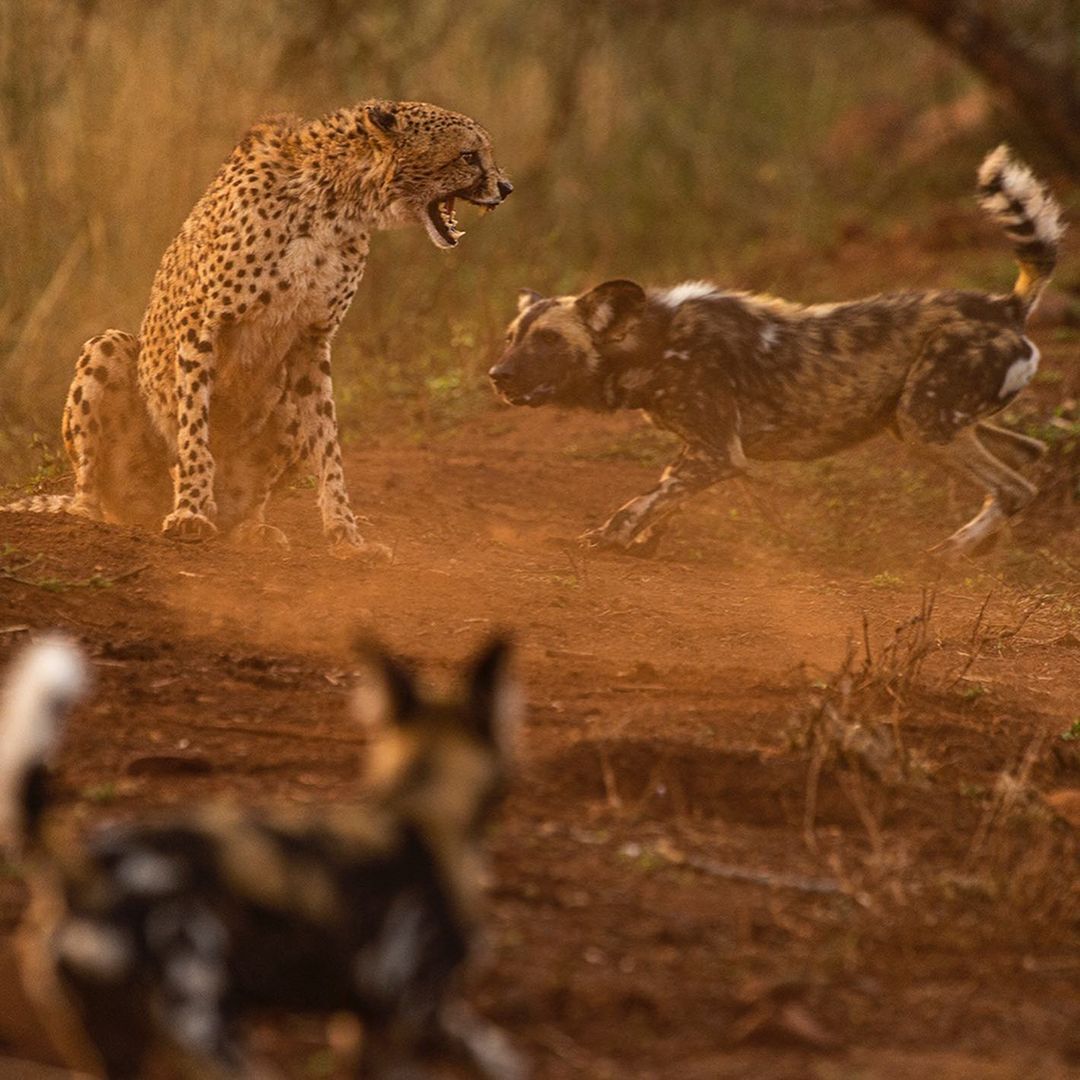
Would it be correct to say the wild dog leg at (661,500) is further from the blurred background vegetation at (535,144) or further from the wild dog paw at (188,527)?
the blurred background vegetation at (535,144)

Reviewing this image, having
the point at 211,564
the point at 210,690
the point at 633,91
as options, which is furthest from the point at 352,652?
the point at 633,91

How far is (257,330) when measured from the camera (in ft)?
23.6

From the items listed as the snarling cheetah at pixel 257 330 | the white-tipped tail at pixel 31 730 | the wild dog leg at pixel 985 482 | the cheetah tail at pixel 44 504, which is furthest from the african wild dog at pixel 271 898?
the wild dog leg at pixel 985 482

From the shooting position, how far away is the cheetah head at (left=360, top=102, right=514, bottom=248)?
24.4ft

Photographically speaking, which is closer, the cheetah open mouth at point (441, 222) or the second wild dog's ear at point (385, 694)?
the second wild dog's ear at point (385, 694)

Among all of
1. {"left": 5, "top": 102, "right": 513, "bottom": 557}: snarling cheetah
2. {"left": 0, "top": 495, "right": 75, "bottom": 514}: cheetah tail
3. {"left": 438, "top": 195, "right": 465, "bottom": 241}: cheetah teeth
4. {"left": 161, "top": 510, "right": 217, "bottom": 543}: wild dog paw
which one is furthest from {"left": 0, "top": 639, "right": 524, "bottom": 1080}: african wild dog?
{"left": 438, "top": 195, "right": 465, "bottom": 241}: cheetah teeth

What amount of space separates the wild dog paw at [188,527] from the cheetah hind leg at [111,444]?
467mm

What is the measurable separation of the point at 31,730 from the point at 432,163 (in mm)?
5151

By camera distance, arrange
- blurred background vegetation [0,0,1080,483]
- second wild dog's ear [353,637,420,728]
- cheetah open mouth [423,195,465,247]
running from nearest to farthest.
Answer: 1. second wild dog's ear [353,637,420,728]
2. cheetah open mouth [423,195,465,247]
3. blurred background vegetation [0,0,1080,483]

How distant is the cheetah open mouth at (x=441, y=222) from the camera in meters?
Answer: 7.57

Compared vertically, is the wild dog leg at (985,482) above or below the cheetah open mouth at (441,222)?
below

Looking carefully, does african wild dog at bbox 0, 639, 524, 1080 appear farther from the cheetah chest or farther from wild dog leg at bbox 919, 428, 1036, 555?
wild dog leg at bbox 919, 428, 1036, 555

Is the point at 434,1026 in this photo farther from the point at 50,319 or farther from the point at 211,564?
the point at 50,319

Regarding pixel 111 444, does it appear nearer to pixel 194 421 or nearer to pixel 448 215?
pixel 194 421
